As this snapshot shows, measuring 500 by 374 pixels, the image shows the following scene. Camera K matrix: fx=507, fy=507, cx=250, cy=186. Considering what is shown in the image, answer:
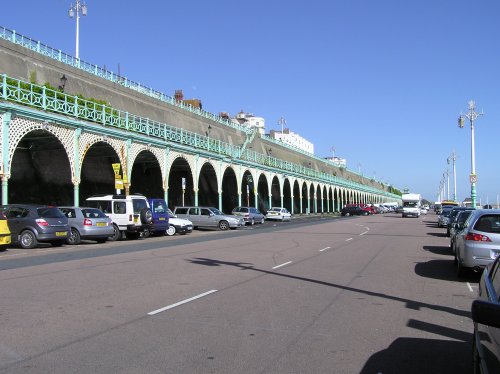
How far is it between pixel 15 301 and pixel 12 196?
24.4 metres

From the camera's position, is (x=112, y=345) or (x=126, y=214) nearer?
(x=112, y=345)

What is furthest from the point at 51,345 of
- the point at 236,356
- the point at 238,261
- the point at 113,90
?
the point at 113,90

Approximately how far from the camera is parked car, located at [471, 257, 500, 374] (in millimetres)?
3211

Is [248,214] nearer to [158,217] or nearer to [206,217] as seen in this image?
[206,217]

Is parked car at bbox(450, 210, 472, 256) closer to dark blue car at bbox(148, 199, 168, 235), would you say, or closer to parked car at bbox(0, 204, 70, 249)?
parked car at bbox(0, 204, 70, 249)

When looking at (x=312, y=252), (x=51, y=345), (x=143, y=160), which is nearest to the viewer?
(x=51, y=345)

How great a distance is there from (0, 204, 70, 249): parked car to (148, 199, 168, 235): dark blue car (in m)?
6.96

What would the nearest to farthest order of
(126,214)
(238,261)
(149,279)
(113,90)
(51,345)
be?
(51,345), (149,279), (238,261), (126,214), (113,90)

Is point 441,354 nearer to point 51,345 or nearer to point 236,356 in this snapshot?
point 236,356

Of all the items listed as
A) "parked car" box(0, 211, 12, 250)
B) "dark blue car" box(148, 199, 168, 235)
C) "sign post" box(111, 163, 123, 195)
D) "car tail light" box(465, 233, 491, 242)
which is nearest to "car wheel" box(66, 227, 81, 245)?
"parked car" box(0, 211, 12, 250)

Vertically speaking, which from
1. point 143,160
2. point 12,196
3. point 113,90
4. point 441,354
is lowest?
point 441,354

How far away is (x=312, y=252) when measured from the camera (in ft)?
58.5

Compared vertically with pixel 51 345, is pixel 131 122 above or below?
above

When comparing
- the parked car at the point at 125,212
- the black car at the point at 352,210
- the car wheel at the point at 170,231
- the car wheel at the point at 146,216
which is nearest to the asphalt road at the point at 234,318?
the parked car at the point at 125,212
